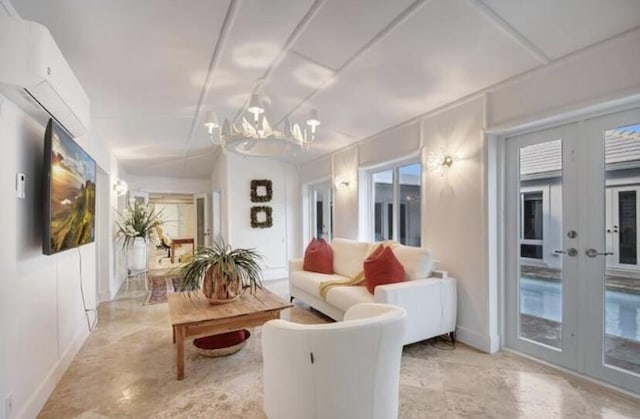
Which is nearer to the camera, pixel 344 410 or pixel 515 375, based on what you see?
pixel 344 410

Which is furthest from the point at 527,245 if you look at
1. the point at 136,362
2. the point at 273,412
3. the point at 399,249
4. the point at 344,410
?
the point at 136,362

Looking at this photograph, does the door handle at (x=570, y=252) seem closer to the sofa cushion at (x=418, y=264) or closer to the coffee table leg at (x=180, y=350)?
the sofa cushion at (x=418, y=264)

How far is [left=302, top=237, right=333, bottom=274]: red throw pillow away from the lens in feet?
14.0

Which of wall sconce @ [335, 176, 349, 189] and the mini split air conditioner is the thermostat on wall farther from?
wall sconce @ [335, 176, 349, 189]

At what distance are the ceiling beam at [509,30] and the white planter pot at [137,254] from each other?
568 centimetres

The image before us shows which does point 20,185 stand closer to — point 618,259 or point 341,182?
point 341,182

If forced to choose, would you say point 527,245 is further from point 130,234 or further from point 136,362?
point 130,234

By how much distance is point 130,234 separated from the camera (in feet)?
17.1

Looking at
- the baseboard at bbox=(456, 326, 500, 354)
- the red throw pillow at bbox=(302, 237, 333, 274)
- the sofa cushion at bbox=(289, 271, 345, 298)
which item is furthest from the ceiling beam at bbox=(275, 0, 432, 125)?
the baseboard at bbox=(456, 326, 500, 354)

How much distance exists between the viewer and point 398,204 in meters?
4.33

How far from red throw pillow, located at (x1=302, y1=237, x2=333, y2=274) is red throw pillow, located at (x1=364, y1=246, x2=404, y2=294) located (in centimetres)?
118

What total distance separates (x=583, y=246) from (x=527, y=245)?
428 mm

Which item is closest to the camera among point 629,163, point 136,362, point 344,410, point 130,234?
point 344,410

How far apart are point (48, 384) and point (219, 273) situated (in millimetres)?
1373
